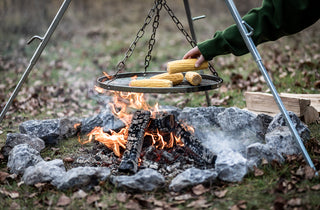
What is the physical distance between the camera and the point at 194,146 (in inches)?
127

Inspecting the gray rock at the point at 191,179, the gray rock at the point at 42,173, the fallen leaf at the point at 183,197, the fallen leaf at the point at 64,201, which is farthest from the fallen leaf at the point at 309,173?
the gray rock at the point at 42,173

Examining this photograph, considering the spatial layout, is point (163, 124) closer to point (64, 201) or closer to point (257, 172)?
point (257, 172)

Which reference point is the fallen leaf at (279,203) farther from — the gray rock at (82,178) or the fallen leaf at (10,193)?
the fallen leaf at (10,193)

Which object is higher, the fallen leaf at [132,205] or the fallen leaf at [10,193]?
the fallen leaf at [10,193]

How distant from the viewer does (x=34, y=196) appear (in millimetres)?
2648

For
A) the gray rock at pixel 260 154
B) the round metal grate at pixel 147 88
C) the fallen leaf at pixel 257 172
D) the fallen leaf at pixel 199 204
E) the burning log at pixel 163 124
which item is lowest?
the fallen leaf at pixel 199 204

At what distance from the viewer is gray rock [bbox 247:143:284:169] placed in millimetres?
2777

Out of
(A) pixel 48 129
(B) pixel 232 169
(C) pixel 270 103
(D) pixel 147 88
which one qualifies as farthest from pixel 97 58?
(B) pixel 232 169

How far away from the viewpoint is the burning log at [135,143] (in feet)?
9.60

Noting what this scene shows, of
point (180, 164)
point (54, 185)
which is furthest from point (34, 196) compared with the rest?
point (180, 164)


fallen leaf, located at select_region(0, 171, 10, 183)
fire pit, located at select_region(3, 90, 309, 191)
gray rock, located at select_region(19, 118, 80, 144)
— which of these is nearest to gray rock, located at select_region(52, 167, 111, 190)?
fire pit, located at select_region(3, 90, 309, 191)

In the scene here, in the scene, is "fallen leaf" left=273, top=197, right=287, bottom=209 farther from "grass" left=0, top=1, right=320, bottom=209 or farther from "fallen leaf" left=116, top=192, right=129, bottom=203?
"fallen leaf" left=116, top=192, right=129, bottom=203

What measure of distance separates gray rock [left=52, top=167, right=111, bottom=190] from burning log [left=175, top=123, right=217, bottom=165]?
92 cm

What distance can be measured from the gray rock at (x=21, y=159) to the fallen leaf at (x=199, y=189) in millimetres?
1576
